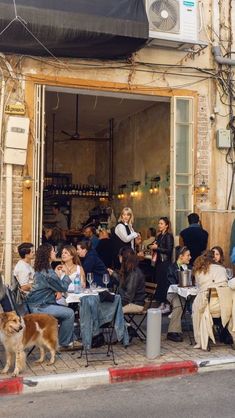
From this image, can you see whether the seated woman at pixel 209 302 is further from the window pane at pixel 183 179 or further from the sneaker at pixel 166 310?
the window pane at pixel 183 179

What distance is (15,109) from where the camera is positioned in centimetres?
948

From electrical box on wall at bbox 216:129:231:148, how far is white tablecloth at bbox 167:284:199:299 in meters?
3.89

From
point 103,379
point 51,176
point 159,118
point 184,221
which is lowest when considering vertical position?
point 103,379

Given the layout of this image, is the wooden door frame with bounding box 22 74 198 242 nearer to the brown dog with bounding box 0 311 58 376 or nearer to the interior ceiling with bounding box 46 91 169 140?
the interior ceiling with bounding box 46 91 169 140

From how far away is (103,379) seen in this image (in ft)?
20.4

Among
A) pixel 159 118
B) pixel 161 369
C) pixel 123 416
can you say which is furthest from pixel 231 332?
pixel 159 118

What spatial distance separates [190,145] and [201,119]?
0.61 metres

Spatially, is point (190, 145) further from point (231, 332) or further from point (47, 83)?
point (231, 332)

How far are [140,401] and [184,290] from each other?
2.58 meters

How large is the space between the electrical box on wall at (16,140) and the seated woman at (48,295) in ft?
8.55

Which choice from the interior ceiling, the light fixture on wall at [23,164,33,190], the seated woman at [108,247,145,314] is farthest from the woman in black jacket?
the interior ceiling

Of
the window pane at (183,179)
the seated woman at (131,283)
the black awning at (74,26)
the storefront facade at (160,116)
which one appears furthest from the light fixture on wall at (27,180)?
the window pane at (183,179)

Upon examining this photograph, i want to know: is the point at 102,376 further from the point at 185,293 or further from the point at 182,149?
the point at 182,149

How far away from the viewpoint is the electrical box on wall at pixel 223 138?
10898 mm
